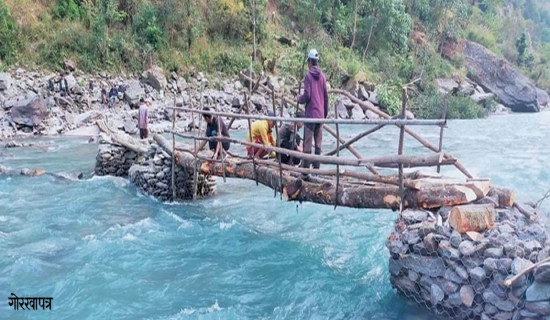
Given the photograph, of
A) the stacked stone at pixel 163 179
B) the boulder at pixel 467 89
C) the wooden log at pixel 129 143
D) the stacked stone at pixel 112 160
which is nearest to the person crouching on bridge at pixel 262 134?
the stacked stone at pixel 163 179

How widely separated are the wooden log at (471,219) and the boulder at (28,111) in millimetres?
18333

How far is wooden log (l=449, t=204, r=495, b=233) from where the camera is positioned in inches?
175

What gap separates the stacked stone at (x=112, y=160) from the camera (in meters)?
11.7

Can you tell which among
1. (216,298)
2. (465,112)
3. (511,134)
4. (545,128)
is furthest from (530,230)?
(465,112)

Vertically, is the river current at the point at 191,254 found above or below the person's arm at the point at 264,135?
below

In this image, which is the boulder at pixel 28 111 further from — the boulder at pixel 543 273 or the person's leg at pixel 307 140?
the boulder at pixel 543 273

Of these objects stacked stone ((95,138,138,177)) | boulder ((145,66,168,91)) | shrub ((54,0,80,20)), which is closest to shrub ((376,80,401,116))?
boulder ((145,66,168,91))

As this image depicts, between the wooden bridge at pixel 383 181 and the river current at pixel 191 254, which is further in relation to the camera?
the river current at pixel 191 254

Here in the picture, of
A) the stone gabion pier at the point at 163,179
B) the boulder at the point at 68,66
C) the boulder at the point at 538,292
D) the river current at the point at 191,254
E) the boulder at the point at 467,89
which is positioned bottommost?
the river current at the point at 191,254

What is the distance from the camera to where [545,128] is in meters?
23.0

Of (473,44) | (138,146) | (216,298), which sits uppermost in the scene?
(473,44)

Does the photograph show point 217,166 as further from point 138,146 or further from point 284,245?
point 138,146

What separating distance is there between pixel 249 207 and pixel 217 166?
1567 millimetres

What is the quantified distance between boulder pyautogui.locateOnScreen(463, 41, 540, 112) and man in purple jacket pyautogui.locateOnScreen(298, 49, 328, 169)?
35500 mm
